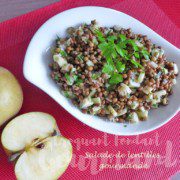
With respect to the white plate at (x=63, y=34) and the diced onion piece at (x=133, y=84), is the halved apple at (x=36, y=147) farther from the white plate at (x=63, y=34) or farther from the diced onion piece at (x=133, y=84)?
the diced onion piece at (x=133, y=84)

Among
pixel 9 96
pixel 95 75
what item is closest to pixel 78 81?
pixel 95 75

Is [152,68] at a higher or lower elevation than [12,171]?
higher

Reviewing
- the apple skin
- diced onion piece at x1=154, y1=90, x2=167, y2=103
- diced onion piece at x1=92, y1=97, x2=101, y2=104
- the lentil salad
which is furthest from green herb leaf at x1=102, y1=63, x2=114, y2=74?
the apple skin

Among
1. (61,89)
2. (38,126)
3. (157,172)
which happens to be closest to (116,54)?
(61,89)

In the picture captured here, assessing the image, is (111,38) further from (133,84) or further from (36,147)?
(36,147)

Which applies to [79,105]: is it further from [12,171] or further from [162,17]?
[162,17]

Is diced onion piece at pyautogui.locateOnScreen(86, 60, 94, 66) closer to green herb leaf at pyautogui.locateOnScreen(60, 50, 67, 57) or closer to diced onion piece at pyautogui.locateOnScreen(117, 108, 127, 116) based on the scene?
green herb leaf at pyautogui.locateOnScreen(60, 50, 67, 57)

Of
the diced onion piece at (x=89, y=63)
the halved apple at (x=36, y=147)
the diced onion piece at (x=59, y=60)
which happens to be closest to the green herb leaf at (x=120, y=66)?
the diced onion piece at (x=89, y=63)
